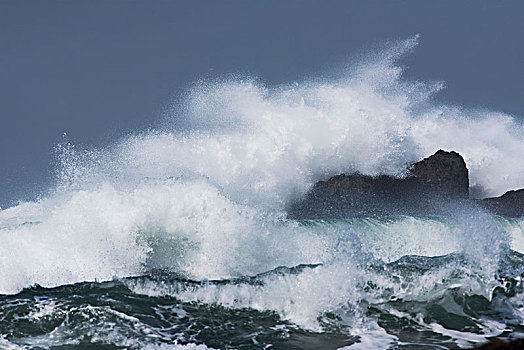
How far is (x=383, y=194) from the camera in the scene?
87.4ft

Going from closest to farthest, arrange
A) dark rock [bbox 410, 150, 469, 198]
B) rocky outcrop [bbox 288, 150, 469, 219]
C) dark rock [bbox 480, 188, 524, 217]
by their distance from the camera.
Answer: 1. rocky outcrop [bbox 288, 150, 469, 219]
2. dark rock [bbox 410, 150, 469, 198]
3. dark rock [bbox 480, 188, 524, 217]

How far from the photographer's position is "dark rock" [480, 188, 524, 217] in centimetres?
3297

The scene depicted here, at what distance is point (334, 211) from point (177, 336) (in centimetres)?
2110

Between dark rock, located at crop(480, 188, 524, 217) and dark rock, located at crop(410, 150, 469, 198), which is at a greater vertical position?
dark rock, located at crop(410, 150, 469, 198)

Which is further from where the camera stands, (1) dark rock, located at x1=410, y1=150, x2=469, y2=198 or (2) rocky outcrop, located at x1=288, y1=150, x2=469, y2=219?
(1) dark rock, located at x1=410, y1=150, x2=469, y2=198

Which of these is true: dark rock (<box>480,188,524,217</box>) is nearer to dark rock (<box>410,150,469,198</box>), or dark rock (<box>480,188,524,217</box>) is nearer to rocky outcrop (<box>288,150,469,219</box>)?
dark rock (<box>410,150,469,198</box>)

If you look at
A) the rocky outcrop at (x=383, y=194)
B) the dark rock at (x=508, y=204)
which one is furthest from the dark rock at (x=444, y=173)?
the dark rock at (x=508, y=204)

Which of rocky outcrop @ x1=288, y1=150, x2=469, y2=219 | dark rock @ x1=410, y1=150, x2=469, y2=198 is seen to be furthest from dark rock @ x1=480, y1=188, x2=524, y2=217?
rocky outcrop @ x1=288, y1=150, x2=469, y2=219

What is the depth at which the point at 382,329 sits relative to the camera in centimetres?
555

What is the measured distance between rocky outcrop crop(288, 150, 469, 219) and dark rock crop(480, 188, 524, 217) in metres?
4.60

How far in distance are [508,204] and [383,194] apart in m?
13.0

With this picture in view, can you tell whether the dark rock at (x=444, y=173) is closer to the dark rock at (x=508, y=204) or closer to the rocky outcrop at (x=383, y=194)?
the rocky outcrop at (x=383, y=194)

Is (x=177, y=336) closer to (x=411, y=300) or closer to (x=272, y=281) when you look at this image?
(x=272, y=281)

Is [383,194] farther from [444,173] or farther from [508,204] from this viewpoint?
[508,204]
